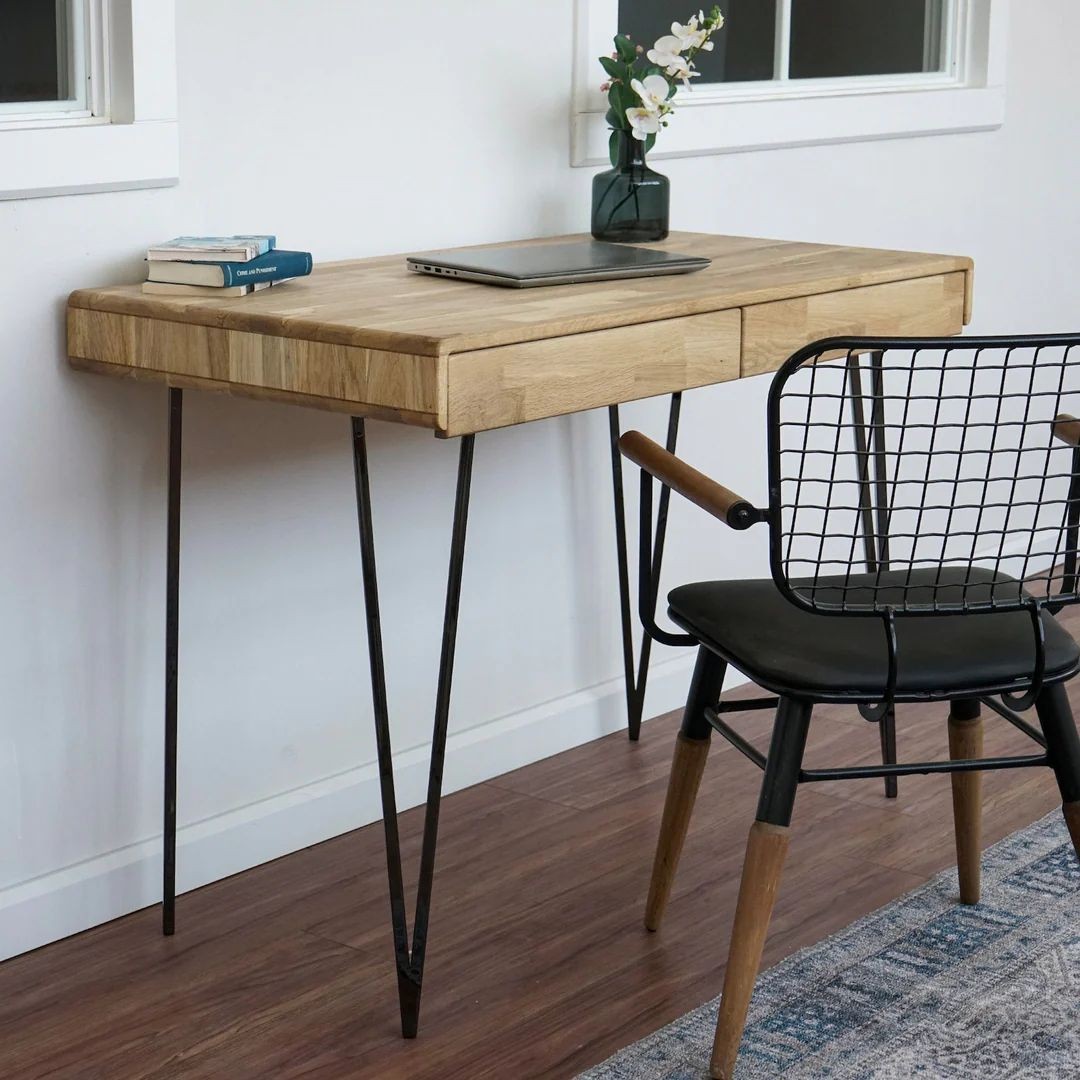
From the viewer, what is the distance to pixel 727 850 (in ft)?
8.16

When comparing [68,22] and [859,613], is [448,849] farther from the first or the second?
[68,22]

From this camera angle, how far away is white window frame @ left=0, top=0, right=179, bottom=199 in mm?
2033

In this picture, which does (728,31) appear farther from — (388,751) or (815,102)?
(388,751)

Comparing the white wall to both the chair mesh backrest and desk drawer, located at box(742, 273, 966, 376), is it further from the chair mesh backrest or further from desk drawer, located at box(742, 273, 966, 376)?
desk drawer, located at box(742, 273, 966, 376)

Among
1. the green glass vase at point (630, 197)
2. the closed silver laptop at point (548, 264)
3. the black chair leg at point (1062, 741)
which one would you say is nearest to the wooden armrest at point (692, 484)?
the closed silver laptop at point (548, 264)

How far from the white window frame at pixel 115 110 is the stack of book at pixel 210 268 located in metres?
0.13

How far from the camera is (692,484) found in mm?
1826

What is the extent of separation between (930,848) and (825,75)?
1690mm

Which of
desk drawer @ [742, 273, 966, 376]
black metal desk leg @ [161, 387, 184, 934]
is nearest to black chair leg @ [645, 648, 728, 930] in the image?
desk drawer @ [742, 273, 966, 376]

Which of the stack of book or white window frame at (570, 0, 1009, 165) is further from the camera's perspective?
white window frame at (570, 0, 1009, 165)

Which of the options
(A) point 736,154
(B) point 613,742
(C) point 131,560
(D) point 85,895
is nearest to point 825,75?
(A) point 736,154

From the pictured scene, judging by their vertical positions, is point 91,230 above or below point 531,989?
above

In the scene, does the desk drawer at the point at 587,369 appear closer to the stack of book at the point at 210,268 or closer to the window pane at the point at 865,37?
the stack of book at the point at 210,268

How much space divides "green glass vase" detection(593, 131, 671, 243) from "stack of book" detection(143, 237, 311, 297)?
0.73 meters
